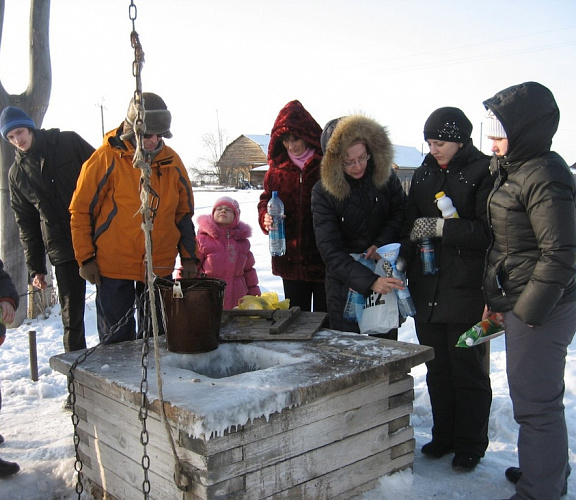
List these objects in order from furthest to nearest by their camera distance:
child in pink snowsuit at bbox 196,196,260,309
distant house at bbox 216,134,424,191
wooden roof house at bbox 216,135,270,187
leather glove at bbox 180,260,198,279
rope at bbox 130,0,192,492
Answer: wooden roof house at bbox 216,135,270,187 < distant house at bbox 216,134,424,191 < child in pink snowsuit at bbox 196,196,260,309 < leather glove at bbox 180,260,198,279 < rope at bbox 130,0,192,492

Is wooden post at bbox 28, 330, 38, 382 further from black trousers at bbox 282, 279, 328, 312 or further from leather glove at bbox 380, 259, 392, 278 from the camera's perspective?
leather glove at bbox 380, 259, 392, 278

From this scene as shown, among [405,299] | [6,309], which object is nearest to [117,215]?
[6,309]

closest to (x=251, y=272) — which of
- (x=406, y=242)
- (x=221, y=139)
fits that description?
(x=406, y=242)

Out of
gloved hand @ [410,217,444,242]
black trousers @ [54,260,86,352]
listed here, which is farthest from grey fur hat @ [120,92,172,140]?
gloved hand @ [410,217,444,242]

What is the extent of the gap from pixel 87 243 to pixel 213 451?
1.86 metres

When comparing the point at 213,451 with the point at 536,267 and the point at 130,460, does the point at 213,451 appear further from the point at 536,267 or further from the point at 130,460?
the point at 536,267

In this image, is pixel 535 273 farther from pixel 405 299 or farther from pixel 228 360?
pixel 228 360

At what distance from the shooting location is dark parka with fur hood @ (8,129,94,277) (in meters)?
4.13

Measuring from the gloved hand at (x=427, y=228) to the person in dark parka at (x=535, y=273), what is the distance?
477mm

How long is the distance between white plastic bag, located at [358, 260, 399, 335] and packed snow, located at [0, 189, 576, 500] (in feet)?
2.53

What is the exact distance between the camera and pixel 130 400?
2.48m

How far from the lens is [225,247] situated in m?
4.64

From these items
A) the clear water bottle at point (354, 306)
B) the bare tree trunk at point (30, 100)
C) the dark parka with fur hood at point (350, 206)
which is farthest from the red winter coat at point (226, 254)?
the bare tree trunk at point (30, 100)

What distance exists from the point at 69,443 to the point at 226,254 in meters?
1.81
